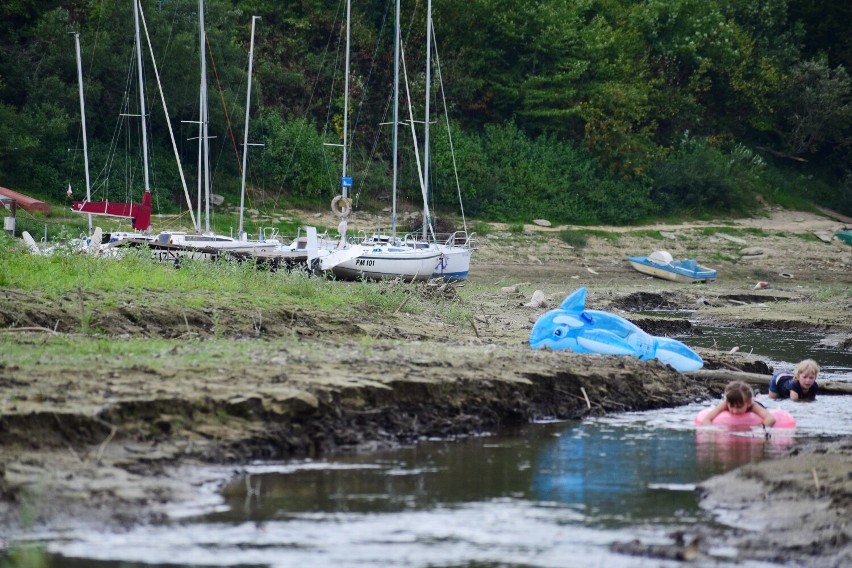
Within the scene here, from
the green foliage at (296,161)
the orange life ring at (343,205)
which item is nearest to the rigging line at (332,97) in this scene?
the green foliage at (296,161)

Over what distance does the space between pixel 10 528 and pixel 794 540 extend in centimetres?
543

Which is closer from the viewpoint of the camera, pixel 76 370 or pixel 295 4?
pixel 76 370

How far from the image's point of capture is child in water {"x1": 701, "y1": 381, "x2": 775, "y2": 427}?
44.0ft

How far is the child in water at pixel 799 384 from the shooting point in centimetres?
1527

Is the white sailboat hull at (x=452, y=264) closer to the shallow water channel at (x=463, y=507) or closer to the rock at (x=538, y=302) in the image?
the rock at (x=538, y=302)

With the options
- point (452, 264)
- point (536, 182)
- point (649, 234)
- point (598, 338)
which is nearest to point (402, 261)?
point (452, 264)

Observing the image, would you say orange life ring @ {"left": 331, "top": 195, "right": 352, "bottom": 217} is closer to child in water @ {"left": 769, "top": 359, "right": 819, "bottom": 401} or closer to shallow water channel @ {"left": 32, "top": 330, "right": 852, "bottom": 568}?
child in water @ {"left": 769, "top": 359, "right": 819, "bottom": 401}

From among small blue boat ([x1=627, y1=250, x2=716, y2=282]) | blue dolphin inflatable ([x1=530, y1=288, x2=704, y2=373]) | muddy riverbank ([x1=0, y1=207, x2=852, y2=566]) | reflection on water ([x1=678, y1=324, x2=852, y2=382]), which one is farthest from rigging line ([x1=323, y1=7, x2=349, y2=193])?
blue dolphin inflatable ([x1=530, y1=288, x2=704, y2=373])

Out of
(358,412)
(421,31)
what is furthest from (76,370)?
(421,31)

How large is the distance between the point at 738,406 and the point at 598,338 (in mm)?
3505

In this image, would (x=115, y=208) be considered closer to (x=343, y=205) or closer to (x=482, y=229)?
(x=343, y=205)

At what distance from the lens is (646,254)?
49344 millimetres

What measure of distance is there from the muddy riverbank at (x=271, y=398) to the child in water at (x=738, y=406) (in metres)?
1.33

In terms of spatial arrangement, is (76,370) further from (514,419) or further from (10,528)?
(514,419)
